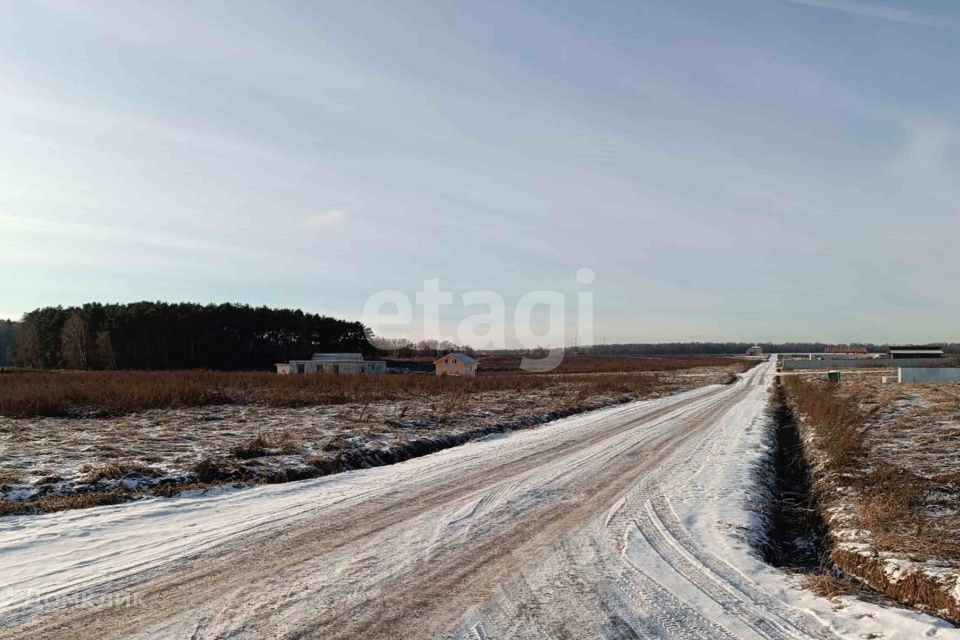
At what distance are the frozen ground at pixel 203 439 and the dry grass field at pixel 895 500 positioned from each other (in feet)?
31.3

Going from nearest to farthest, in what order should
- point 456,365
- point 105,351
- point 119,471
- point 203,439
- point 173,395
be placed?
1. point 119,471
2. point 203,439
3. point 173,395
4. point 456,365
5. point 105,351

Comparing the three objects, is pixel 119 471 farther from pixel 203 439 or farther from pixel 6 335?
pixel 6 335

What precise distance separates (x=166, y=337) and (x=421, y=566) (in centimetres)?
8527

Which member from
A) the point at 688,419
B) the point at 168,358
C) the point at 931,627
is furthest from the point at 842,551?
the point at 168,358

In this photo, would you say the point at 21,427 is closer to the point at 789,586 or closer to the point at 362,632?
the point at 362,632

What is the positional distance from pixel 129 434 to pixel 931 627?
17.6 metres

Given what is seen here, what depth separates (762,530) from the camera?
333 inches

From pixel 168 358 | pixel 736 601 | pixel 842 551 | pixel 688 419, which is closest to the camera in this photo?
pixel 736 601

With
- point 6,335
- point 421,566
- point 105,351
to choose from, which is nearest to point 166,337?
point 105,351

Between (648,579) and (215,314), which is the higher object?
(215,314)

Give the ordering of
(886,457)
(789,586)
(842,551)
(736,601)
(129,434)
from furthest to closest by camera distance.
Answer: (129,434)
(886,457)
(842,551)
(789,586)
(736,601)

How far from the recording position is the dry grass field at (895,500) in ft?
20.4

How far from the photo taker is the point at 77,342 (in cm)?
7856

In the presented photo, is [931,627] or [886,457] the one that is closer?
[931,627]
